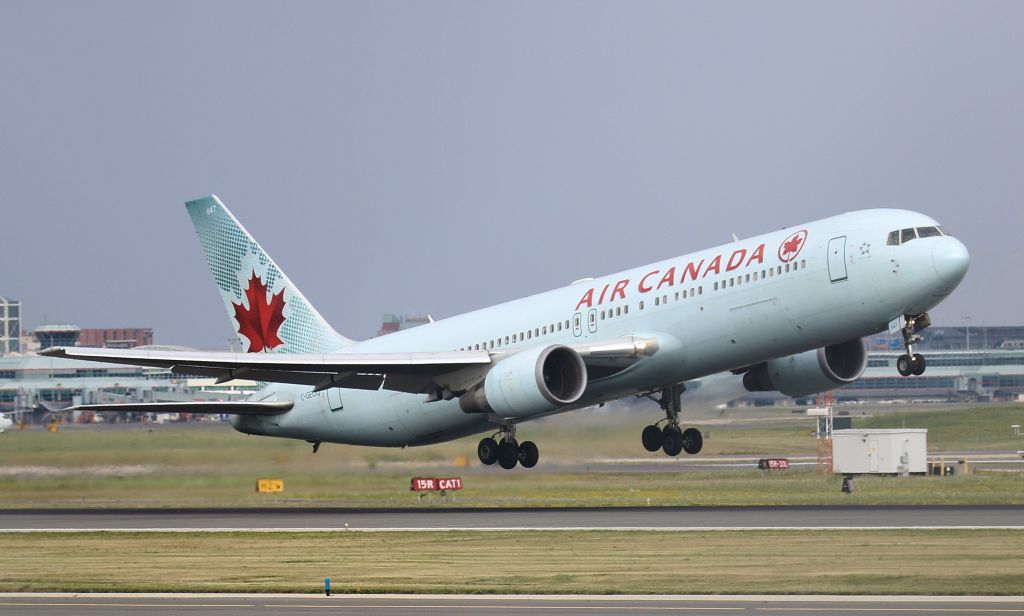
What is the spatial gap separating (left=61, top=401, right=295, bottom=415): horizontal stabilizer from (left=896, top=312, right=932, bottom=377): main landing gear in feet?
67.0

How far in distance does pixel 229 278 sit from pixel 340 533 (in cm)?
1098

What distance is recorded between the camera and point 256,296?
5000 cm

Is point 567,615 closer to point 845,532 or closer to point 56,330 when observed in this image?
point 845,532

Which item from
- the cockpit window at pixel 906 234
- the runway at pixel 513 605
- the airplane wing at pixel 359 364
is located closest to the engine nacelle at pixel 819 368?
the airplane wing at pixel 359 364

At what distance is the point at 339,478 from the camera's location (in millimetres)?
51469

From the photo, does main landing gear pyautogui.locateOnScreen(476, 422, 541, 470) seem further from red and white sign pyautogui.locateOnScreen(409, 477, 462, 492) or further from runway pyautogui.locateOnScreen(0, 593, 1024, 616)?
runway pyautogui.locateOnScreen(0, 593, 1024, 616)

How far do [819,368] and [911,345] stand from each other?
21.4ft

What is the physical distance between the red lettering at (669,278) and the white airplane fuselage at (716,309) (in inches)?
1.0

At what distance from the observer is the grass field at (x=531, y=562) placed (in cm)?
3073

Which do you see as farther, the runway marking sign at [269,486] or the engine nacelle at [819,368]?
the runway marking sign at [269,486]

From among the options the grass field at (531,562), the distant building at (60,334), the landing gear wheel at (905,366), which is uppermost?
the distant building at (60,334)

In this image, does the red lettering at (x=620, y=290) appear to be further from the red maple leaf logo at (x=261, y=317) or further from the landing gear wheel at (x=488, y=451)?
the red maple leaf logo at (x=261, y=317)

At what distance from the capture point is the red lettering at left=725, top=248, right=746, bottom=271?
121 ft

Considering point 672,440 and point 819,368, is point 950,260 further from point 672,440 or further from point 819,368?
point 672,440
